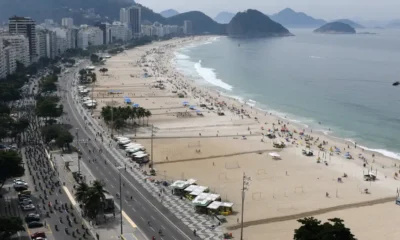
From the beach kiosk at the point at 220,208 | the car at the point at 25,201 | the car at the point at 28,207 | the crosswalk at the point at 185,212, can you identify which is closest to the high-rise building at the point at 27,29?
the crosswalk at the point at 185,212

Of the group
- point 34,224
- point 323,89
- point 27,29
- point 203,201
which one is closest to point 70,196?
point 34,224

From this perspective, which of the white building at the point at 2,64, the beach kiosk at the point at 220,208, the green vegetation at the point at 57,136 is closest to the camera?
the beach kiosk at the point at 220,208

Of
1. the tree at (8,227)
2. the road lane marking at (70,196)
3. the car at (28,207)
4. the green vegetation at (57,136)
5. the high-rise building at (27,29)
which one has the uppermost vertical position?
the high-rise building at (27,29)

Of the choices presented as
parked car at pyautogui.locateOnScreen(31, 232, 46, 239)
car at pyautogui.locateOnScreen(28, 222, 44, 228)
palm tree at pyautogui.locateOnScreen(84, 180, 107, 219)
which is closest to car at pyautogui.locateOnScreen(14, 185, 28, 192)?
car at pyautogui.locateOnScreen(28, 222, 44, 228)

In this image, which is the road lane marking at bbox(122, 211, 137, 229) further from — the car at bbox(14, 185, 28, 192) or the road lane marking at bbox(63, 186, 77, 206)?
the car at bbox(14, 185, 28, 192)

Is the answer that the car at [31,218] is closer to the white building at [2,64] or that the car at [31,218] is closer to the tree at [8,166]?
the tree at [8,166]

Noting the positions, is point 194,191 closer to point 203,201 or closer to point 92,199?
point 203,201

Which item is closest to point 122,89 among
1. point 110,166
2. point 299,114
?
point 299,114
